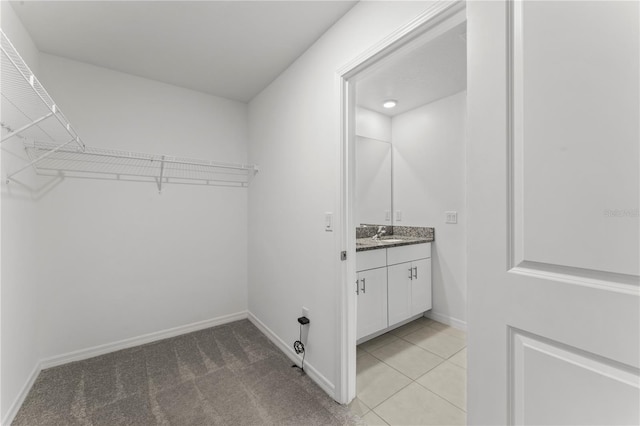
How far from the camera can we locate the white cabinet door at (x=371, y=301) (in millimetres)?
2354

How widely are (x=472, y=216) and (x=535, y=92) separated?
1.31 feet

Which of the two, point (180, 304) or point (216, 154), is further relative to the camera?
point (216, 154)

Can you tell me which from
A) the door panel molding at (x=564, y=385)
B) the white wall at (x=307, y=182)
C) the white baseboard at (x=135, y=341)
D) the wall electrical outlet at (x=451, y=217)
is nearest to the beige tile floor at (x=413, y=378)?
the white wall at (x=307, y=182)

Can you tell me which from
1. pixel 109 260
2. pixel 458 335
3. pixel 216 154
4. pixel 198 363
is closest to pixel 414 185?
pixel 458 335

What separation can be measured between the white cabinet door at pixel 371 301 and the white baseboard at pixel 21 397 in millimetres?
2251

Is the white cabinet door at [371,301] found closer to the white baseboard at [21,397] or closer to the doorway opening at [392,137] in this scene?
the doorway opening at [392,137]

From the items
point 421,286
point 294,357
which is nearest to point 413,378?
point 294,357

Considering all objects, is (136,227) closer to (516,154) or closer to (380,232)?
(380,232)

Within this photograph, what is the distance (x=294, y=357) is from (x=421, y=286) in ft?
5.03

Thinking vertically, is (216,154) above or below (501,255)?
above

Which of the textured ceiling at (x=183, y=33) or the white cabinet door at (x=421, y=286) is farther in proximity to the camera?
the white cabinet door at (x=421, y=286)

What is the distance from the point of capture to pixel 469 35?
945 mm

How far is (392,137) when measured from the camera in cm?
348

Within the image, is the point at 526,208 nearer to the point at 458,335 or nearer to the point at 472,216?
the point at 472,216
